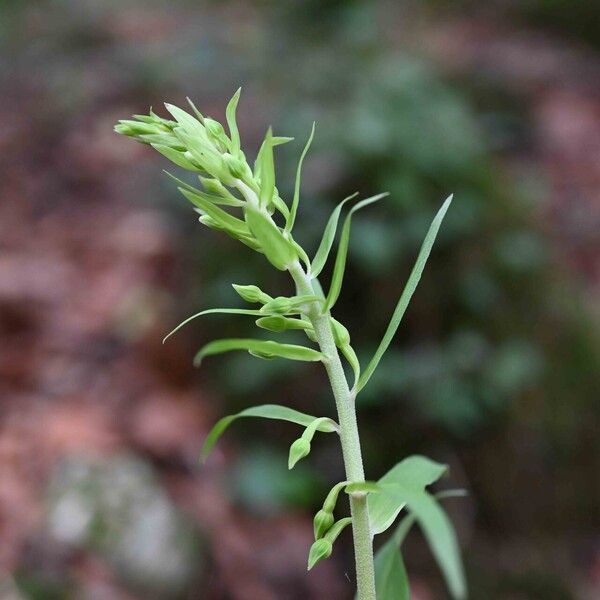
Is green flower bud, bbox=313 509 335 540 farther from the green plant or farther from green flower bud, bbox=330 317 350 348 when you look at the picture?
green flower bud, bbox=330 317 350 348

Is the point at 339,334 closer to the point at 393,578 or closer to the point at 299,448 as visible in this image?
the point at 299,448

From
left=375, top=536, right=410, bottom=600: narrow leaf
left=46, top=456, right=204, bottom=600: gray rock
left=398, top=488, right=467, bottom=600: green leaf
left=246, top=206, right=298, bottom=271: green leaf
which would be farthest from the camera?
left=46, top=456, right=204, bottom=600: gray rock

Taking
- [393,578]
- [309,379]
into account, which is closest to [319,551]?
[393,578]

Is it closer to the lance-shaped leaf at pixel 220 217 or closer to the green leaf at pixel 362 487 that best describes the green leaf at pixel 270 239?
the lance-shaped leaf at pixel 220 217

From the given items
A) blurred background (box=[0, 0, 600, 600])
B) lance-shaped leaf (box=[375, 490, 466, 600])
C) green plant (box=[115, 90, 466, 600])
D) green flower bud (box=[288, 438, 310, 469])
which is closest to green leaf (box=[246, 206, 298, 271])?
green plant (box=[115, 90, 466, 600])

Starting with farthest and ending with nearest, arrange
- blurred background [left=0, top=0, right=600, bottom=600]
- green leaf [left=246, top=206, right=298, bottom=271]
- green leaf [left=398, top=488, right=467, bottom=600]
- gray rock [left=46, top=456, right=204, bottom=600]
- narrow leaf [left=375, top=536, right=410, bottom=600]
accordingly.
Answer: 1. blurred background [left=0, top=0, right=600, bottom=600]
2. gray rock [left=46, top=456, right=204, bottom=600]
3. narrow leaf [left=375, top=536, right=410, bottom=600]
4. green leaf [left=246, top=206, right=298, bottom=271]
5. green leaf [left=398, top=488, right=467, bottom=600]

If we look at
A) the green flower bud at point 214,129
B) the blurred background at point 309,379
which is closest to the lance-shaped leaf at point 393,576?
the green flower bud at point 214,129

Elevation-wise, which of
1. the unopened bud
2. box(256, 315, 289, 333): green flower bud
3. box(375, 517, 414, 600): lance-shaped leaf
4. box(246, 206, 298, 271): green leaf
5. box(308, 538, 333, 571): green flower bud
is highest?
the unopened bud

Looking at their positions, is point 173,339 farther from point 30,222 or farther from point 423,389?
point 30,222
